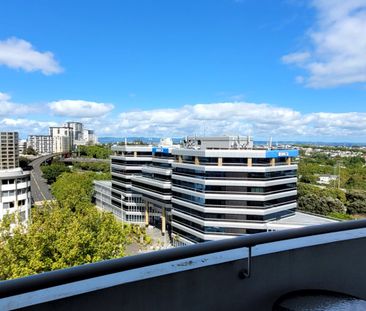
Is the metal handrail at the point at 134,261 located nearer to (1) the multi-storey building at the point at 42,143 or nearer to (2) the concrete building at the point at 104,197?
(2) the concrete building at the point at 104,197

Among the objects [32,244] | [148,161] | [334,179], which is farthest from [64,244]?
[334,179]

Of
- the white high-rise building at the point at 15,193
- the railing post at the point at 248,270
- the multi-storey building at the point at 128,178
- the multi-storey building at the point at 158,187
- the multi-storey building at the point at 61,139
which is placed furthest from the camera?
the multi-storey building at the point at 61,139

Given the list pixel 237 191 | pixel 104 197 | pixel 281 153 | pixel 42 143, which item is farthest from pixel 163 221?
pixel 42 143

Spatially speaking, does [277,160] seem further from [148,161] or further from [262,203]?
[148,161]

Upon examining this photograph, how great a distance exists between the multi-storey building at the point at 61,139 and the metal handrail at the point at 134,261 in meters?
102

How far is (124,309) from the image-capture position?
102 centimetres

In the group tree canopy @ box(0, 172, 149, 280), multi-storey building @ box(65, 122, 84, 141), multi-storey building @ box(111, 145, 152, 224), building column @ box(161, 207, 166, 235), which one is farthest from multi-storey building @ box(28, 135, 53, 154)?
tree canopy @ box(0, 172, 149, 280)

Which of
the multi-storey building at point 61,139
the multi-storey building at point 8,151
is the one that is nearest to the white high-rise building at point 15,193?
the multi-storey building at point 8,151

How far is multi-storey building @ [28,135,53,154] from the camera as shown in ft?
325

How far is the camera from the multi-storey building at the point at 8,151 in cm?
2609

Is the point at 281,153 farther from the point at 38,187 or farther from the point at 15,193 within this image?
the point at 38,187

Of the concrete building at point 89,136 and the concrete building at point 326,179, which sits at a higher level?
the concrete building at point 89,136

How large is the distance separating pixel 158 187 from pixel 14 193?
982 centimetres

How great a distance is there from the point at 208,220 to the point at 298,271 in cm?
1899
